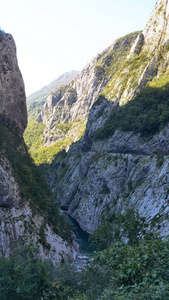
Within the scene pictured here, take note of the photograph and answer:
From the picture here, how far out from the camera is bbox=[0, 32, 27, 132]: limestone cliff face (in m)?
46.7

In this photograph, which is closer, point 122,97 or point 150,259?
point 150,259

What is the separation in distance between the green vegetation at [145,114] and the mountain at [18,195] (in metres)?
31.8

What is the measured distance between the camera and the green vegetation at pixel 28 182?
3580 centimetres

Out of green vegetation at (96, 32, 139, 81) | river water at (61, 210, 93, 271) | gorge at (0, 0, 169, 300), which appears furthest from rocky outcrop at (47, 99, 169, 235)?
green vegetation at (96, 32, 139, 81)

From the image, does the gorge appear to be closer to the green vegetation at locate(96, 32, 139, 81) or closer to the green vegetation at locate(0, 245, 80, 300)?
the green vegetation at locate(0, 245, 80, 300)

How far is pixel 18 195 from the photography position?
109 feet

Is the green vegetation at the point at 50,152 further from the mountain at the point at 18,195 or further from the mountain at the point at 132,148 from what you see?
the mountain at the point at 18,195

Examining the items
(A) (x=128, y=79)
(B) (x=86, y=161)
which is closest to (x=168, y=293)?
(B) (x=86, y=161)

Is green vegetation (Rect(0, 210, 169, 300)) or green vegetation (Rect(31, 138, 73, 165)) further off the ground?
green vegetation (Rect(31, 138, 73, 165))

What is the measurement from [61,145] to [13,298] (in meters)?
161

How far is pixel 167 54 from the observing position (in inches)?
2955

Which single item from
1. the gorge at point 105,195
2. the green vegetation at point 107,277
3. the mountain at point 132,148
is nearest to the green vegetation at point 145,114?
the mountain at point 132,148

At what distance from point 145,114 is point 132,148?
1150 centimetres

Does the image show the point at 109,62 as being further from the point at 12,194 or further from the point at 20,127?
the point at 12,194
